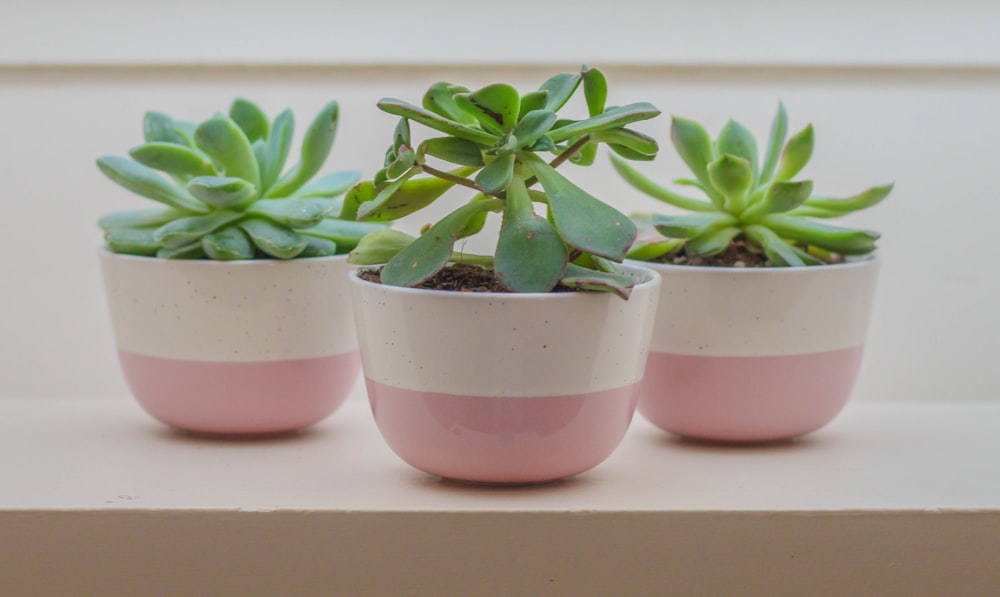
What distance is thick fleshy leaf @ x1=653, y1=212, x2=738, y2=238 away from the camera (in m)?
0.77

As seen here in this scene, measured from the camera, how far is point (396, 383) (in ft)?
2.18

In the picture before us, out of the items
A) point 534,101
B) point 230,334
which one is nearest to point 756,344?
point 534,101

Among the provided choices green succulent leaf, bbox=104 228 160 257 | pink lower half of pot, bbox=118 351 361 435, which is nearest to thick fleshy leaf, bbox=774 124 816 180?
pink lower half of pot, bbox=118 351 361 435

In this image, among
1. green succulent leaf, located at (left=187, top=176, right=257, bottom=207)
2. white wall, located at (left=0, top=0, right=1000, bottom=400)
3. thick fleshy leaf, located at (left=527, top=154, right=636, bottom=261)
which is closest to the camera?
thick fleshy leaf, located at (left=527, top=154, right=636, bottom=261)

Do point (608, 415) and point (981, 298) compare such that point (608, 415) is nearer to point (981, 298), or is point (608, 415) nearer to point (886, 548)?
point (886, 548)

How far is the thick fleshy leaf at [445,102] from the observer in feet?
2.12

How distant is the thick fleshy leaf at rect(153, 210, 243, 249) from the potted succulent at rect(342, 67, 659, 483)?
14 centimetres

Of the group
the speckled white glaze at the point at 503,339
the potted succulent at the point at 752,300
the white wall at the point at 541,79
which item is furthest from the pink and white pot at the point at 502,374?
the white wall at the point at 541,79

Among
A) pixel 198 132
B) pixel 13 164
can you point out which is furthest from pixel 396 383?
pixel 13 164

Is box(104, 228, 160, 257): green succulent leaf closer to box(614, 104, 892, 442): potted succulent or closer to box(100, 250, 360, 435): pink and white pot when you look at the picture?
box(100, 250, 360, 435): pink and white pot

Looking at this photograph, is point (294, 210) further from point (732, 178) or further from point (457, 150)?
point (732, 178)

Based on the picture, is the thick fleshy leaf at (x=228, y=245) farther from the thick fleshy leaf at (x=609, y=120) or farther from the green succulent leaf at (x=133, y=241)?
the thick fleshy leaf at (x=609, y=120)

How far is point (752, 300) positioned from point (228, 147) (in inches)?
14.7

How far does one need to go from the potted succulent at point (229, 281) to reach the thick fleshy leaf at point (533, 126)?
195mm
